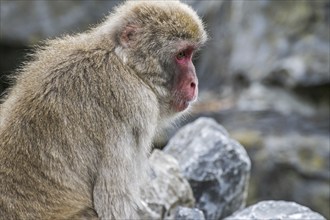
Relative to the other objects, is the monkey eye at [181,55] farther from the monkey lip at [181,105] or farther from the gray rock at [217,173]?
the gray rock at [217,173]

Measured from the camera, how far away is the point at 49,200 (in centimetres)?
426

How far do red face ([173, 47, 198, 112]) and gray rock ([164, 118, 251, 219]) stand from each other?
3.62ft

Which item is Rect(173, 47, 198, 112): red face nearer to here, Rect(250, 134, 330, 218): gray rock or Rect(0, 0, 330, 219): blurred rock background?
Rect(0, 0, 330, 219): blurred rock background

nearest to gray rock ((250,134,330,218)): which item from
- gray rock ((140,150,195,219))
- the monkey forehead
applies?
gray rock ((140,150,195,219))

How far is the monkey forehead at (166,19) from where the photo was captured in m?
4.66

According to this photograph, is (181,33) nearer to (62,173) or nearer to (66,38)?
(66,38)

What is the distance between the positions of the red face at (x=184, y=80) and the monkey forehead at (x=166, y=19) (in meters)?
0.11

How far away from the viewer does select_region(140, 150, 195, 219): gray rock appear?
5.39 metres

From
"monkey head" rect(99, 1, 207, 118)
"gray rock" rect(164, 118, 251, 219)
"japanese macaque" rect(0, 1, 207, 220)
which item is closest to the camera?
"japanese macaque" rect(0, 1, 207, 220)

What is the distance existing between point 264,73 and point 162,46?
4705 mm

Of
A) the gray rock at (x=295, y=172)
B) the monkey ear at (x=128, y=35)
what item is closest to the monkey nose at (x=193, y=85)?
the monkey ear at (x=128, y=35)

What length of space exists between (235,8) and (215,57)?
0.76 meters

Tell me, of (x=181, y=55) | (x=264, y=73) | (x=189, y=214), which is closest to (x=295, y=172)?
(x=264, y=73)

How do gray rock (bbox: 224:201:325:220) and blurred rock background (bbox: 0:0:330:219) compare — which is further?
blurred rock background (bbox: 0:0:330:219)
